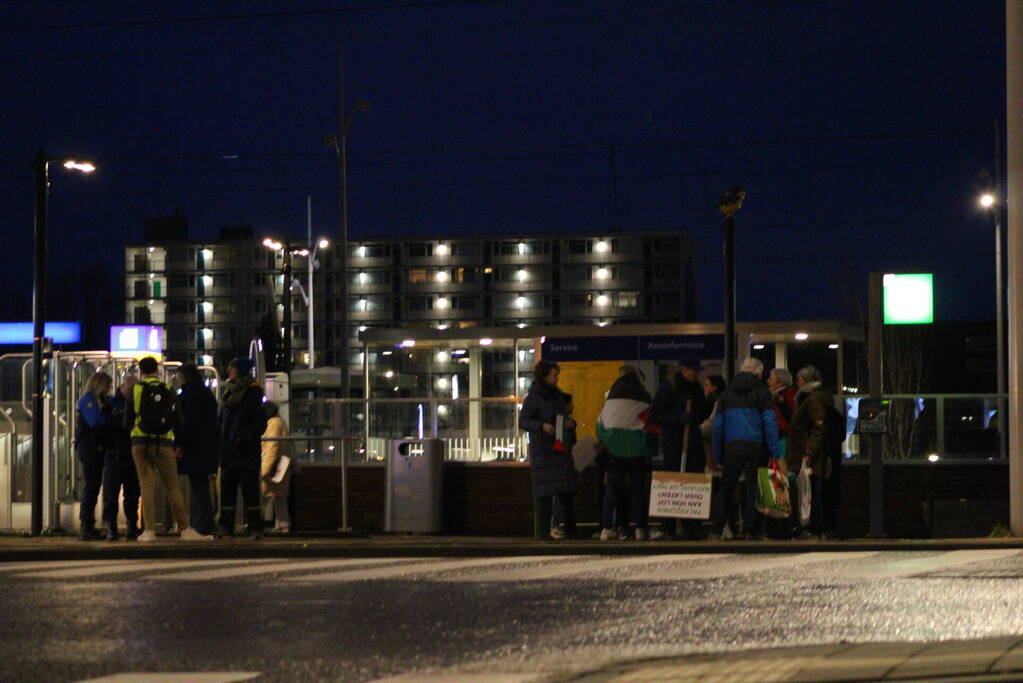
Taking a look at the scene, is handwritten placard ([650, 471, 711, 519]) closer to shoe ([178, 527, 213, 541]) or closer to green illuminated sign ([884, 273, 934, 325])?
shoe ([178, 527, 213, 541])

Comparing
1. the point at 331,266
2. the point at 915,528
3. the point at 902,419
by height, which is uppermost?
the point at 331,266

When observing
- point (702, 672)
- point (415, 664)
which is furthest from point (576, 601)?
point (702, 672)

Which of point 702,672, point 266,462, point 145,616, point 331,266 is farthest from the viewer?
point 331,266

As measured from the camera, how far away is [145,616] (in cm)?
971

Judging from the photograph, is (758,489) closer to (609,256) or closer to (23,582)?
(23,582)

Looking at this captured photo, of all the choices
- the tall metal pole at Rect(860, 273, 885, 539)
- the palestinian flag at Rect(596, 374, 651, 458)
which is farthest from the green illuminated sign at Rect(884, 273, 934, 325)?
the palestinian flag at Rect(596, 374, 651, 458)

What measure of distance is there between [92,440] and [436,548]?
4.01 m

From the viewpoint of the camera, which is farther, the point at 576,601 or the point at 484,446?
the point at 484,446

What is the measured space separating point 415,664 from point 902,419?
507 inches

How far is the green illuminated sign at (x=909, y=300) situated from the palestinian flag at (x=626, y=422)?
4.22 m

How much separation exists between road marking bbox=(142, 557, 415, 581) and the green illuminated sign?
24.7ft

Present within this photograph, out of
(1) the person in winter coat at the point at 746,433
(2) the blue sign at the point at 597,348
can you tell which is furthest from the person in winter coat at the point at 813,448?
(2) the blue sign at the point at 597,348

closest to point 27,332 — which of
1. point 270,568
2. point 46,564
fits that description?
point 46,564

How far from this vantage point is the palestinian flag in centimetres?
1620
